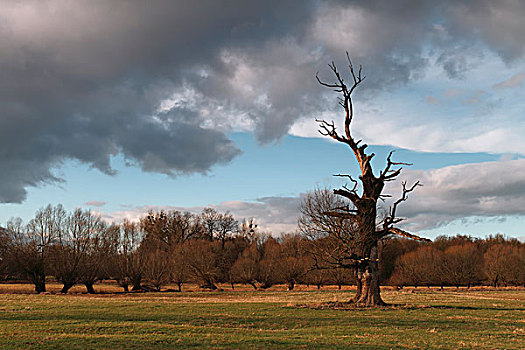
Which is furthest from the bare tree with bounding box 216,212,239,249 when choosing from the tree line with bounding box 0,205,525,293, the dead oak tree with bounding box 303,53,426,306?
the dead oak tree with bounding box 303,53,426,306

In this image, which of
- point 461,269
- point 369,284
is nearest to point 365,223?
point 369,284

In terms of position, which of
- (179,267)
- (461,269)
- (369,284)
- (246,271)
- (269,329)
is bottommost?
(461,269)

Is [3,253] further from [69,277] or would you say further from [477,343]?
[477,343]

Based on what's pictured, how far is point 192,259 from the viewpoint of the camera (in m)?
74.1

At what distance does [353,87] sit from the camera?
35.8 metres

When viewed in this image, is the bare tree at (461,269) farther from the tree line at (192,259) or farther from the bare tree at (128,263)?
the bare tree at (128,263)

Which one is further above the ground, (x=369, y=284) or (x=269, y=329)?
(x=369, y=284)

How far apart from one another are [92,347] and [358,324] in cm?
1293

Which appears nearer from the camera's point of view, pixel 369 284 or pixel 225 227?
pixel 369 284

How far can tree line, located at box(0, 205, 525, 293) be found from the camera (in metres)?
64.0

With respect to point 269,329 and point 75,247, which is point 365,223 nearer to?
point 269,329

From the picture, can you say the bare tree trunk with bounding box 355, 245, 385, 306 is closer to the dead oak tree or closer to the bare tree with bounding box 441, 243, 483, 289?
the dead oak tree

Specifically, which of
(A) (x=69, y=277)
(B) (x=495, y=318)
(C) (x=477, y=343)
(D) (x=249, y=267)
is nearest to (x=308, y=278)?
(D) (x=249, y=267)

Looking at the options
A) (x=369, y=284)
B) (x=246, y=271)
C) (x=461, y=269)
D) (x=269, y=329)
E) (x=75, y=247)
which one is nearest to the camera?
(x=269, y=329)
